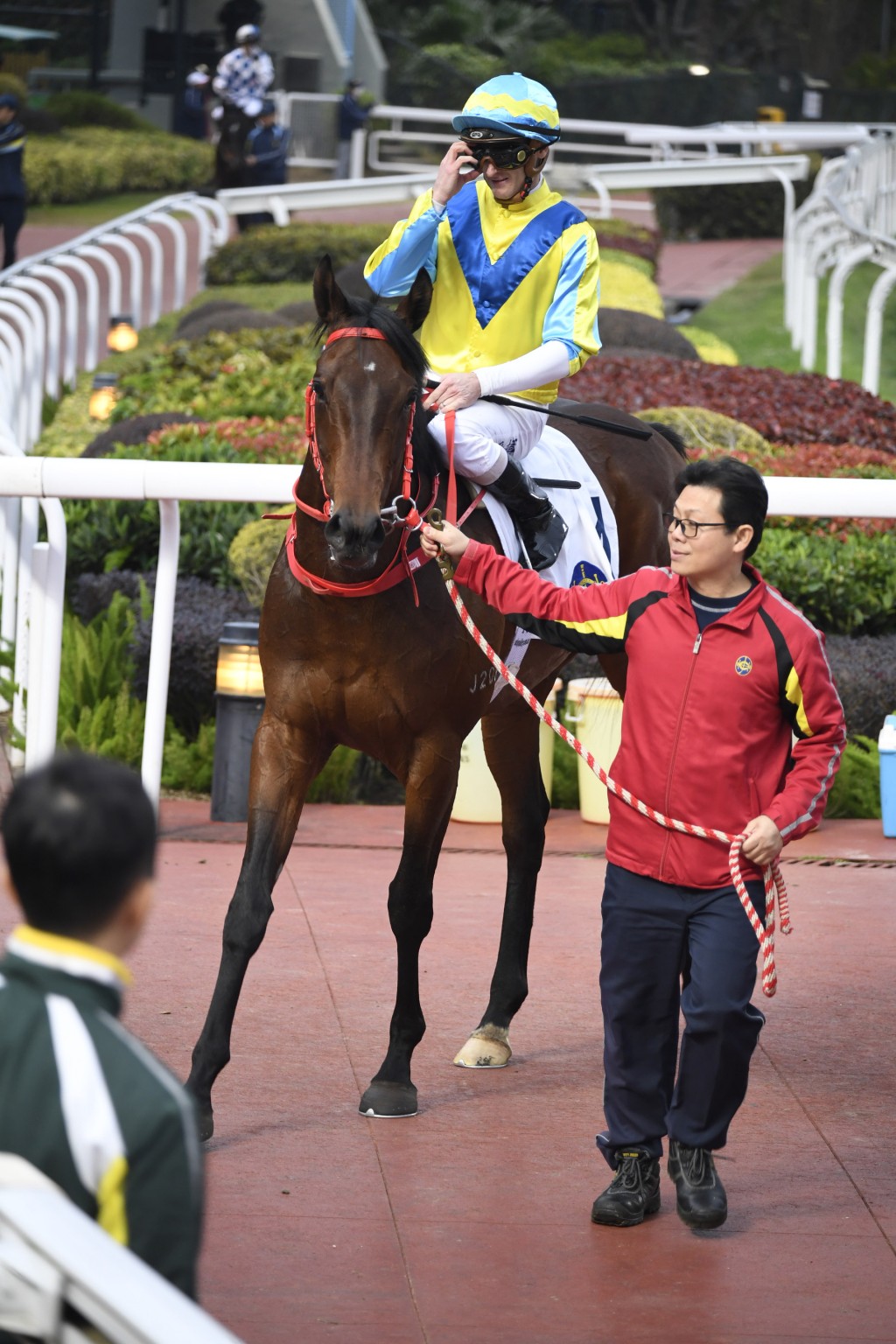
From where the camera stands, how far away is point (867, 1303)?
3598mm

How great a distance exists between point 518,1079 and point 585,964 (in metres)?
0.96

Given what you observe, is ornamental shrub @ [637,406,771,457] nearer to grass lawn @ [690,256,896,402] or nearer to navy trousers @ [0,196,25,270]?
grass lawn @ [690,256,896,402]

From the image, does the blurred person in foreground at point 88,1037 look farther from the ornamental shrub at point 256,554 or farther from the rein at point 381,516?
the ornamental shrub at point 256,554

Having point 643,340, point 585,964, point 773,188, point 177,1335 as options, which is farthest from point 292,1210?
point 773,188

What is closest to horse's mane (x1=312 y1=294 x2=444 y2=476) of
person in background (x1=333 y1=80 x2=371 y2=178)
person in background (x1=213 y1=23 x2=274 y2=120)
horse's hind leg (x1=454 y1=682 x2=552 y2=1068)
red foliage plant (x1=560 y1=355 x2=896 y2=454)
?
horse's hind leg (x1=454 y1=682 x2=552 y2=1068)

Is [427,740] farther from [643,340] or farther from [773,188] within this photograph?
[773,188]

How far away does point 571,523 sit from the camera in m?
5.30

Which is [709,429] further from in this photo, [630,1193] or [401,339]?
[630,1193]

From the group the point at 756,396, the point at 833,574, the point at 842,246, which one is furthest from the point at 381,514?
the point at 842,246

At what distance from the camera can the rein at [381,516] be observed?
4316 millimetres

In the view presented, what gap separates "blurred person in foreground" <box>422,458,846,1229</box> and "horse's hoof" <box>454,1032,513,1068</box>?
3.05 ft

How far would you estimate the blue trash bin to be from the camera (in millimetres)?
7156

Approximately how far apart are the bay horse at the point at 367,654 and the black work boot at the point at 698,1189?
80cm

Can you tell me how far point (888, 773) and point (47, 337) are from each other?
11.6 m
